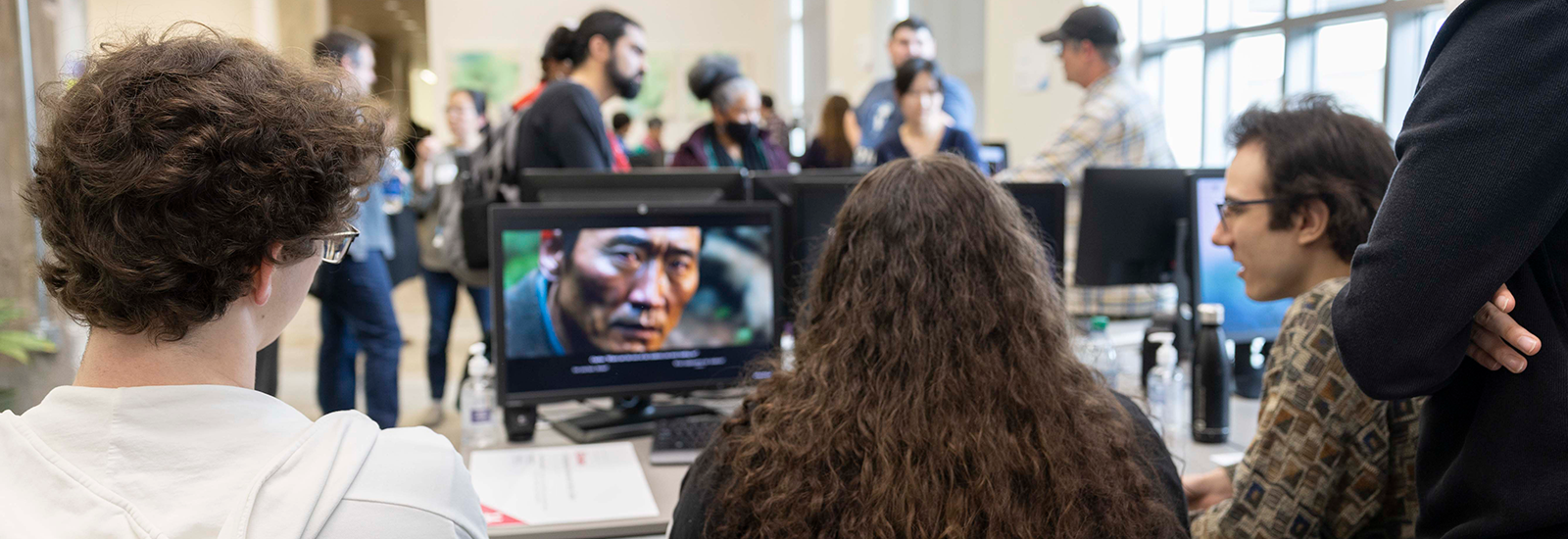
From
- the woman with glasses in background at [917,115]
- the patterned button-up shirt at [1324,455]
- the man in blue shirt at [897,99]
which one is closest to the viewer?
the patterned button-up shirt at [1324,455]

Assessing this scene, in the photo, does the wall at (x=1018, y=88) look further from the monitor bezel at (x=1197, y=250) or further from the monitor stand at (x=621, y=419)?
the monitor stand at (x=621, y=419)

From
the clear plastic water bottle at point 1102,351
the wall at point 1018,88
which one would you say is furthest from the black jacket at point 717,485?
the wall at point 1018,88

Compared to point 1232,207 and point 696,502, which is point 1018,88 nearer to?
point 1232,207

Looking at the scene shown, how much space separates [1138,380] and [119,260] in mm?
1984

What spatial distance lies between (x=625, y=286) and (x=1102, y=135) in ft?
5.58

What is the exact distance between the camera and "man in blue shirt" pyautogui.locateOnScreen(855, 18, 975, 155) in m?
4.00

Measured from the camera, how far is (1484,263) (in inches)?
34.8

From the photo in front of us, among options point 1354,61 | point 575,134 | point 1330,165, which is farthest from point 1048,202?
point 1354,61

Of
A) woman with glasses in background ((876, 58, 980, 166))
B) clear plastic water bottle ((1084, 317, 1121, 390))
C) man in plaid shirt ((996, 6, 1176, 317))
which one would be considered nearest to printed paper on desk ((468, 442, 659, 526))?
clear plastic water bottle ((1084, 317, 1121, 390))

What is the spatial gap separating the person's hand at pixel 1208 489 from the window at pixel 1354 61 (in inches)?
125

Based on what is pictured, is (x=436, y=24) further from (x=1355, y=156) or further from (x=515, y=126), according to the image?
(x=1355, y=156)

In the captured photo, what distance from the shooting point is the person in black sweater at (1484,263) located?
87 centimetres

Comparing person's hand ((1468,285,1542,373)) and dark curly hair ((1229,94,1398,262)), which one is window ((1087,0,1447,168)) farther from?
person's hand ((1468,285,1542,373))

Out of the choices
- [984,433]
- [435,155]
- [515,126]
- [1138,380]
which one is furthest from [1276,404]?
[435,155]
